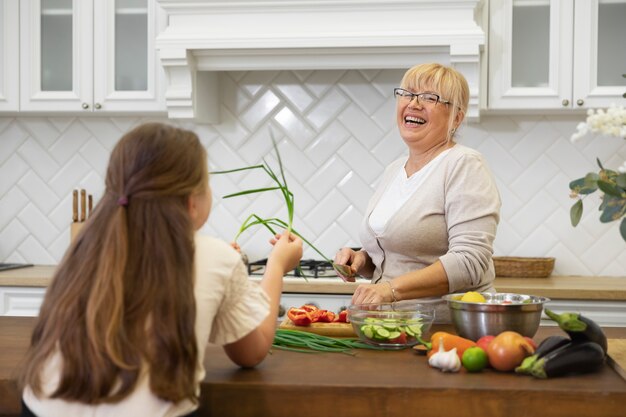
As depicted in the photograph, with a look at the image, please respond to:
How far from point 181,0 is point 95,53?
0.50 meters

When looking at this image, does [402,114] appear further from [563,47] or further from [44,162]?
[44,162]

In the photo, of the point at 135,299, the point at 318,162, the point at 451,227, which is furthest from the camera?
the point at 318,162

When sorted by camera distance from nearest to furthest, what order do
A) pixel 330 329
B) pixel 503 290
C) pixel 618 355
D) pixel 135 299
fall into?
pixel 135 299 → pixel 618 355 → pixel 330 329 → pixel 503 290

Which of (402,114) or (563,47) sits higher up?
(563,47)

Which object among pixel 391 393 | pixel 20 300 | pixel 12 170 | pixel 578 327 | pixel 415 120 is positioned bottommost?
pixel 20 300

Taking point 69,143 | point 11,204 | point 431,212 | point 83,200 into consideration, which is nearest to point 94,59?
point 69,143

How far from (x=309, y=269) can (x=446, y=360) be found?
1933 mm

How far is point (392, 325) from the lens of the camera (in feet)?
6.24

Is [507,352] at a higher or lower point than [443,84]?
lower

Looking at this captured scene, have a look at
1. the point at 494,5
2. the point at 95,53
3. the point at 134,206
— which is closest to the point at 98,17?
the point at 95,53

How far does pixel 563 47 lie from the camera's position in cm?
347

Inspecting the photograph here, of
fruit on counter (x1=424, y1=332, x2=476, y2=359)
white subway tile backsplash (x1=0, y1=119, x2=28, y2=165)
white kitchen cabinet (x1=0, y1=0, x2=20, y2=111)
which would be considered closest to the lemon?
fruit on counter (x1=424, y1=332, x2=476, y2=359)

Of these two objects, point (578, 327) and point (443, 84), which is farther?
point (443, 84)

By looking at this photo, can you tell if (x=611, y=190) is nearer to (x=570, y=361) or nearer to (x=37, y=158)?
(x=570, y=361)
